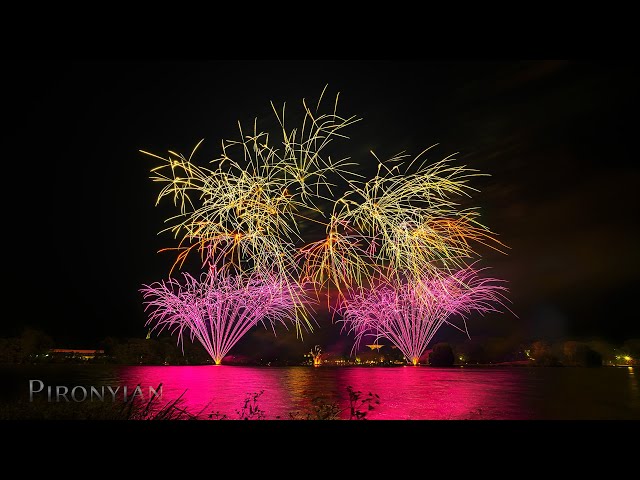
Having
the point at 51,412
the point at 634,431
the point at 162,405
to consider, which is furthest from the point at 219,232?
the point at 634,431

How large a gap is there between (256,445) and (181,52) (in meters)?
5.49

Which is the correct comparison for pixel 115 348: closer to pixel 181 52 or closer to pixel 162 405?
pixel 162 405

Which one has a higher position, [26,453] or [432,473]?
[26,453]

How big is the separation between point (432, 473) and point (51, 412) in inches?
251

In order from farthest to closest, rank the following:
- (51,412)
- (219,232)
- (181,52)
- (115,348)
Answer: (115,348) < (219,232) < (51,412) < (181,52)

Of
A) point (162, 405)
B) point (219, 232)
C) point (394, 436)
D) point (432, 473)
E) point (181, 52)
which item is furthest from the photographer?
point (219, 232)

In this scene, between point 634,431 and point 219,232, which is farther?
point 219,232

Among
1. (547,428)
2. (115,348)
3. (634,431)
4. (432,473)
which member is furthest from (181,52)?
(115,348)

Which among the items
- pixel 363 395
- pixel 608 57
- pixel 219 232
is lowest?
pixel 363 395

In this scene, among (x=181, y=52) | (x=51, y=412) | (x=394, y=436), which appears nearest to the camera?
(x=394, y=436)

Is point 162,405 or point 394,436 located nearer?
point 394,436

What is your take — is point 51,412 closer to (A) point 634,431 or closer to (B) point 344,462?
(B) point 344,462

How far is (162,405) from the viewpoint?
9250mm

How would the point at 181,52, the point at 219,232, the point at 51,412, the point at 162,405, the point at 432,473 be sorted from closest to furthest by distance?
the point at 432,473, the point at 181,52, the point at 51,412, the point at 162,405, the point at 219,232
